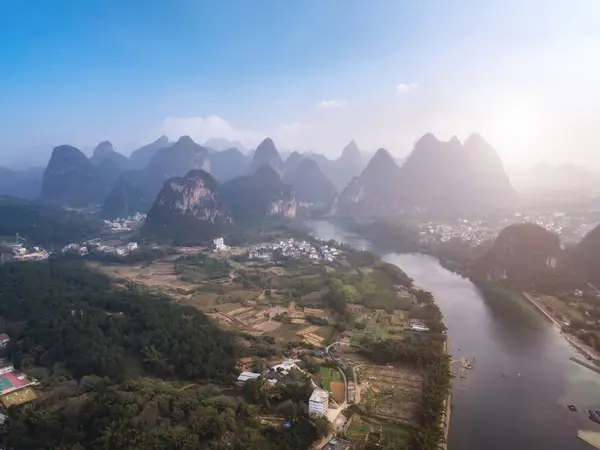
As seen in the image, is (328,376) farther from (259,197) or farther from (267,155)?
(267,155)

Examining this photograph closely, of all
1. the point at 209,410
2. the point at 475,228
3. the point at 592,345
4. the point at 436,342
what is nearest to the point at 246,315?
the point at 436,342

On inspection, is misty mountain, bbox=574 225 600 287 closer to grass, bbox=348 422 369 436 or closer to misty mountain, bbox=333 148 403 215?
grass, bbox=348 422 369 436

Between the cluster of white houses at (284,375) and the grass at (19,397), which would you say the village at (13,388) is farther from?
the cluster of white houses at (284,375)

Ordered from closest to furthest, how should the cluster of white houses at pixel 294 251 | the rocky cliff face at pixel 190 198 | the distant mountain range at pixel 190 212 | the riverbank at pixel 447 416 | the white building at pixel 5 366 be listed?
the riverbank at pixel 447 416 → the white building at pixel 5 366 → the cluster of white houses at pixel 294 251 → the distant mountain range at pixel 190 212 → the rocky cliff face at pixel 190 198

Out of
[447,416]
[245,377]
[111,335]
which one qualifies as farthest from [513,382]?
[111,335]

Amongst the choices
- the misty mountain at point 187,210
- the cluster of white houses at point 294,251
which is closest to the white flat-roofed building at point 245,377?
the cluster of white houses at point 294,251

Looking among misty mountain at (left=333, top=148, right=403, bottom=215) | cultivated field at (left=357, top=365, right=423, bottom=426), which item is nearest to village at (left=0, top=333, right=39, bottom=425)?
cultivated field at (left=357, top=365, right=423, bottom=426)

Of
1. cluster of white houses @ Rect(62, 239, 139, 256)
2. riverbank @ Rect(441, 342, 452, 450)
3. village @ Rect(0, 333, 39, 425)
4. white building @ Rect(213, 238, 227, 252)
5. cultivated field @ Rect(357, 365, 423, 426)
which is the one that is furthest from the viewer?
white building @ Rect(213, 238, 227, 252)
